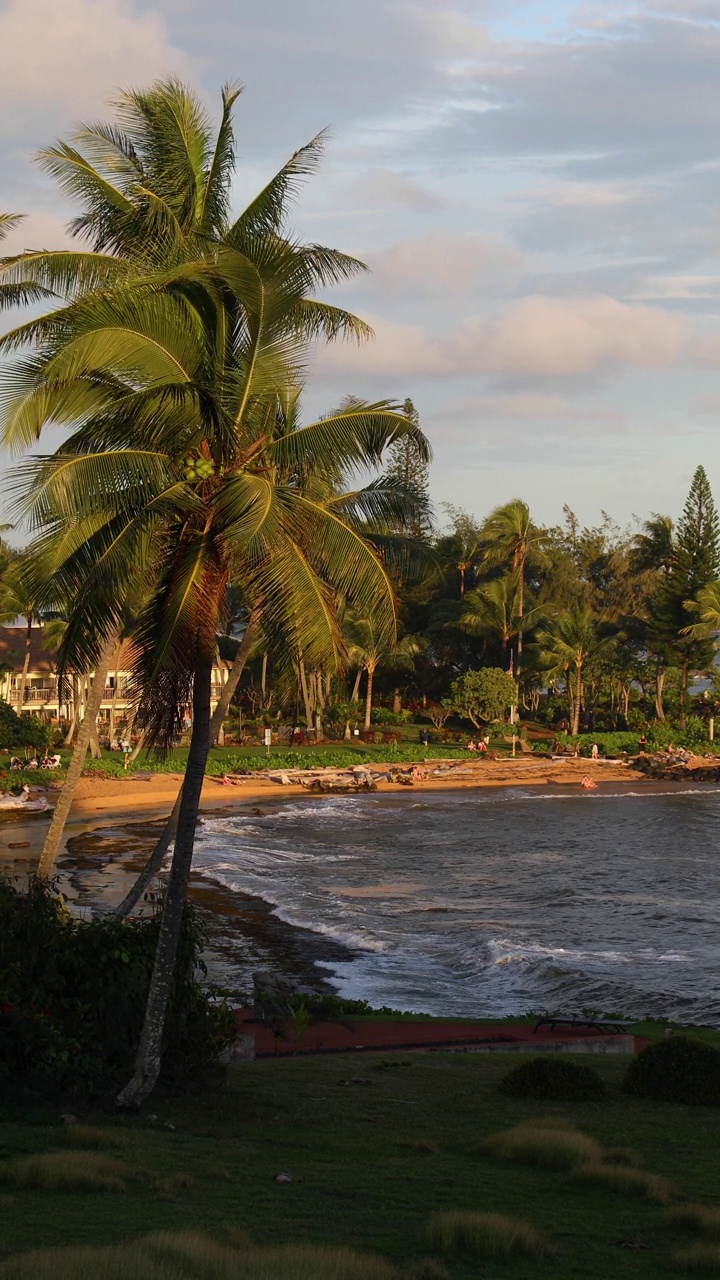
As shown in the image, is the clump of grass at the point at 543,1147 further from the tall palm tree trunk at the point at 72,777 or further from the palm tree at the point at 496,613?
the palm tree at the point at 496,613

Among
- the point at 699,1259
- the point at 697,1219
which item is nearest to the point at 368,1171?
the point at 697,1219

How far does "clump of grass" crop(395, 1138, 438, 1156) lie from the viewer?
9.62 m

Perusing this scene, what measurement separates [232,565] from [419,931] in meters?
15.8

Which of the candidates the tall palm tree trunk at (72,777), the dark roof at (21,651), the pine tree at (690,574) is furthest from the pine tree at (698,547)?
the tall palm tree trunk at (72,777)

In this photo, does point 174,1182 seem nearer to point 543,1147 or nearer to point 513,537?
point 543,1147

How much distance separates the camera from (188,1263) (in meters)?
5.97

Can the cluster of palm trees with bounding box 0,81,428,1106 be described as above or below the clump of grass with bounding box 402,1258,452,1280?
above

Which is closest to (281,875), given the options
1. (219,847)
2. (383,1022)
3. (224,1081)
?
(219,847)

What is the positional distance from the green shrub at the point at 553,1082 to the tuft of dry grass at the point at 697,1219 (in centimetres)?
392

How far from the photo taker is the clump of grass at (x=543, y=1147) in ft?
29.9

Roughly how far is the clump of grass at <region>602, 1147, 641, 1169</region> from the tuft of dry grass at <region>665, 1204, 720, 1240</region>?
1177mm

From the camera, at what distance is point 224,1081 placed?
38.0ft

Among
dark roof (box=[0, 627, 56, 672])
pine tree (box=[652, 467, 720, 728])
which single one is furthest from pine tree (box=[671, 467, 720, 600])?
dark roof (box=[0, 627, 56, 672])

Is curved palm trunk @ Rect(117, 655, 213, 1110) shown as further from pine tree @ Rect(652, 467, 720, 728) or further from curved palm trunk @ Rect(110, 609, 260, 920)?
pine tree @ Rect(652, 467, 720, 728)
